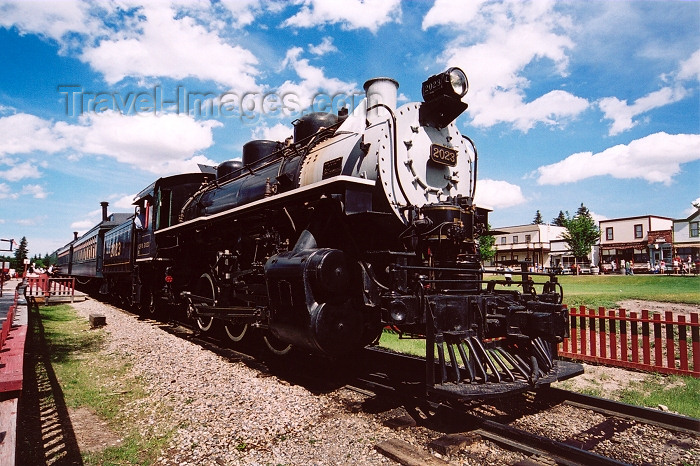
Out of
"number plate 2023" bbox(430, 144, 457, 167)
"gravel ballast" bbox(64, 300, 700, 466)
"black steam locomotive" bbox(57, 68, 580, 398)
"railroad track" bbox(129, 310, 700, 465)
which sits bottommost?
"gravel ballast" bbox(64, 300, 700, 466)

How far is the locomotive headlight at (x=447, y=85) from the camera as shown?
216 inches

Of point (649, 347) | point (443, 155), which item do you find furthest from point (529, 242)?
point (443, 155)

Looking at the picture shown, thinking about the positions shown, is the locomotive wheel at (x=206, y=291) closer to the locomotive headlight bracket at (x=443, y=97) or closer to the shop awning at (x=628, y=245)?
the locomotive headlight bracket at (x=443, y=97)

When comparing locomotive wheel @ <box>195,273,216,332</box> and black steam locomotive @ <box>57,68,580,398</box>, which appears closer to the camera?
black steam locomotive @ <box>57,68,580,398</box>

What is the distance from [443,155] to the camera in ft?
18.6

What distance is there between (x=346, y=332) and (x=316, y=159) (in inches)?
97.8

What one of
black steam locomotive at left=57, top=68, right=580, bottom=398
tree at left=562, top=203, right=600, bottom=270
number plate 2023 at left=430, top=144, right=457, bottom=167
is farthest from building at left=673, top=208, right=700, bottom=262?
black steam locomotive at left=57, top=68, right=580, bottom=398

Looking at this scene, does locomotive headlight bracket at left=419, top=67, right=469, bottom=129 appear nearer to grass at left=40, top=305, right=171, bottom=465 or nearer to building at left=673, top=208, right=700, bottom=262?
grass at left=40, top=305, right=171, bottom=465

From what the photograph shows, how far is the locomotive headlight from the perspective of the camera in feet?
18.0

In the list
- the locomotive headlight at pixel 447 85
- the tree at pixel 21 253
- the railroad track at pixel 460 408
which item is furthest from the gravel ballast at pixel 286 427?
the tree at pixel 21 253

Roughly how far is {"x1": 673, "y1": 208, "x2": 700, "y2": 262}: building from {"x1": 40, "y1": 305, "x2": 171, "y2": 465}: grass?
142 feet

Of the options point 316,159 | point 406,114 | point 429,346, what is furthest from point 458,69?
point 429,346

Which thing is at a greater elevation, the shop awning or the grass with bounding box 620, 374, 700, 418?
the shop awning

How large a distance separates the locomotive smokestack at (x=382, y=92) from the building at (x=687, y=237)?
134 ft
